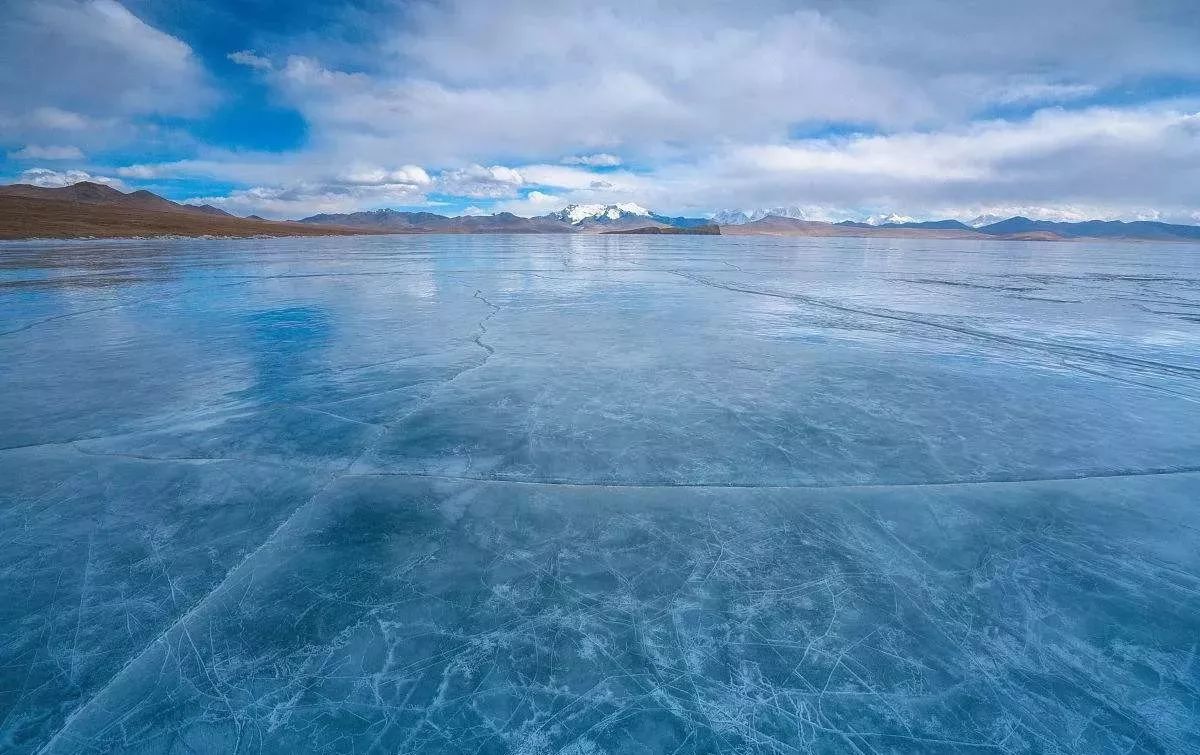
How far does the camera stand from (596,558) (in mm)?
3203

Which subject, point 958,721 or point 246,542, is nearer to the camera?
point 958,721

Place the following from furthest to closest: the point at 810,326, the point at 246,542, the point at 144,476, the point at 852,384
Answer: the point at 810,326 → the point at 852,384 → the point at 144,476 → the point at 246,542

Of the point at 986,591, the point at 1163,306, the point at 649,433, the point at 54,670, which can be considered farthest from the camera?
the point at 1163,306

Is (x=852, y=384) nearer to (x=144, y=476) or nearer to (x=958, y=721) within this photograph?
(x=958, y=721)

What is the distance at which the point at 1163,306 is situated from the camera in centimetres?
1412

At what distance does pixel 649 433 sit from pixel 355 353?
5.13 metres

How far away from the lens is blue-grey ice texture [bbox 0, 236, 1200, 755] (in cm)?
225

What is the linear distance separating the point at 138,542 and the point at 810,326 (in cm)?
1009

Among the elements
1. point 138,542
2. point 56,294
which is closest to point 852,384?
point 138,542

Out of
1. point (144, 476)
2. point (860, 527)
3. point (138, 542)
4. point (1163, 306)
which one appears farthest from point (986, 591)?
point (1163, 306)

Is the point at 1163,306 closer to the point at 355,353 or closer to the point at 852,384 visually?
the point at 852,384

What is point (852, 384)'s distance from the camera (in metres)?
6.57

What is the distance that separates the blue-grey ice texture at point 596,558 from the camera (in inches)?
88.4

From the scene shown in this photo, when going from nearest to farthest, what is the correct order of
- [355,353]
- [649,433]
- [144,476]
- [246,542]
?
1. [246,542]
2. [144,476]
3. [649,433]
4. [355,353]
